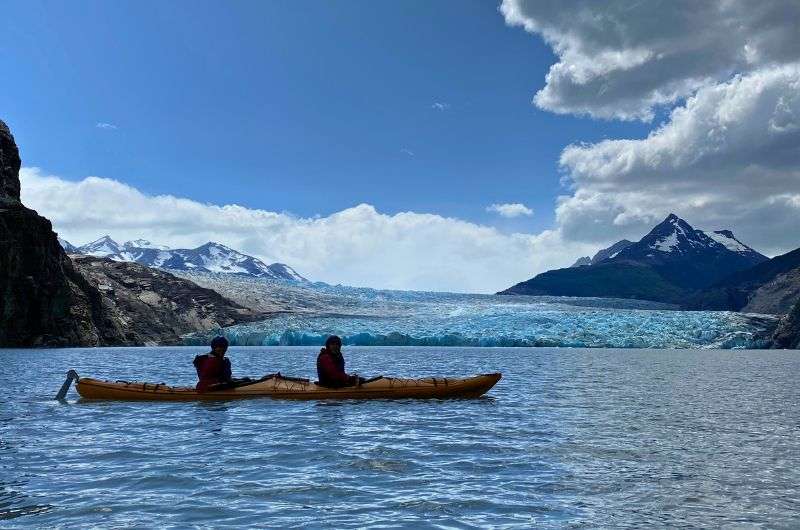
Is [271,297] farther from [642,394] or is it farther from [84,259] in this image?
[642,394]

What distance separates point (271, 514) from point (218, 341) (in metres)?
12.2

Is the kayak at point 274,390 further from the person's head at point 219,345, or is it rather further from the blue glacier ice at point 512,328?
the blue glacier ice at point 512,328

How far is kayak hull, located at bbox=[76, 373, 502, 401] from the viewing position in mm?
21062

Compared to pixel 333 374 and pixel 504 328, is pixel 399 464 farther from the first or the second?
pixel 504 328

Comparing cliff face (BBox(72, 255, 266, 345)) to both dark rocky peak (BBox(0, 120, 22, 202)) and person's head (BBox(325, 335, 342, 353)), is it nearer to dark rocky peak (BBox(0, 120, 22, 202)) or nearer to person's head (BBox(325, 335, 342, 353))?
dark rocky peak (BBox(0, 120, 22, 202))

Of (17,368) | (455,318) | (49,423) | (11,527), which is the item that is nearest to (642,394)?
(49,423)

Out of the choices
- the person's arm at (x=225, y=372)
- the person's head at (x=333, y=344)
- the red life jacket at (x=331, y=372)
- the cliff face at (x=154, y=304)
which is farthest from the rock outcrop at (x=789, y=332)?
the person's arm at (x=225, y=372)

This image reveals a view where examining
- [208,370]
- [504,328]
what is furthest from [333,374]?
[504,328]

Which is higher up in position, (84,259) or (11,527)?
(84,259)

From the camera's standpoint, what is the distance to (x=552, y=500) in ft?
29.8

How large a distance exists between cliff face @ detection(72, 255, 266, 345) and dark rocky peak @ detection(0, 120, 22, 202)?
609 inches

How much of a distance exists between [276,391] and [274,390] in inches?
2.9

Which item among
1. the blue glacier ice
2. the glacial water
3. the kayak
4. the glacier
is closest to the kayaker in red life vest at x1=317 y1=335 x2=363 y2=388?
the kayak

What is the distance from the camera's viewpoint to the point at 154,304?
336 ft
